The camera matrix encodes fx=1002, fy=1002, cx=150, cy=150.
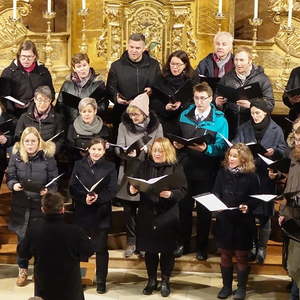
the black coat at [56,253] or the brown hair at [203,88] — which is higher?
the brown hair at [203,88]

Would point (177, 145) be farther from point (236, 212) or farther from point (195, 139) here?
point (236, 212)

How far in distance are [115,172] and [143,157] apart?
1.10 feet

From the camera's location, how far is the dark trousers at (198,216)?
353 inches

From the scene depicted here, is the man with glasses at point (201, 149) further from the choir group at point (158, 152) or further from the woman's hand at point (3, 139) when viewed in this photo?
the woman's hand at point (3, 139)

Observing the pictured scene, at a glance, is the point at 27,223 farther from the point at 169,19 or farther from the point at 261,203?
the point at 169,19

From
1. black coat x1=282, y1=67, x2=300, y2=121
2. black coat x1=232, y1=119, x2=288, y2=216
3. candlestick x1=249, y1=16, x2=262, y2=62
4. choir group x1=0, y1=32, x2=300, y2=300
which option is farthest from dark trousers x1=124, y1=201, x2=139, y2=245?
candlestick x1=249, y1=16, x2=262, y2=62

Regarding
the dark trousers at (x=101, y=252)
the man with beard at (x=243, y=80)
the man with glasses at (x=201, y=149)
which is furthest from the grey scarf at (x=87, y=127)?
the man with beard at (x=243, y=80)

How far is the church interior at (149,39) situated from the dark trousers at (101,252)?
25 cm

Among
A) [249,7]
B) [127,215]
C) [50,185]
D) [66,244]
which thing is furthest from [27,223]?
[249,7]

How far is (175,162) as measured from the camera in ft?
27.9

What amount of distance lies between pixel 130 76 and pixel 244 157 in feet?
5.12

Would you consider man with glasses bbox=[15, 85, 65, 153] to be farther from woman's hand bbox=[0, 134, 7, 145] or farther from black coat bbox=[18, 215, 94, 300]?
black coat bbox=[18, 215, 94, 300]

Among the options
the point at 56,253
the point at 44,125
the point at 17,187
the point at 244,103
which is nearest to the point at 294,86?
the point at 244,103

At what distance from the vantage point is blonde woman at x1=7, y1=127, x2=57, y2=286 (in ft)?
28.2
